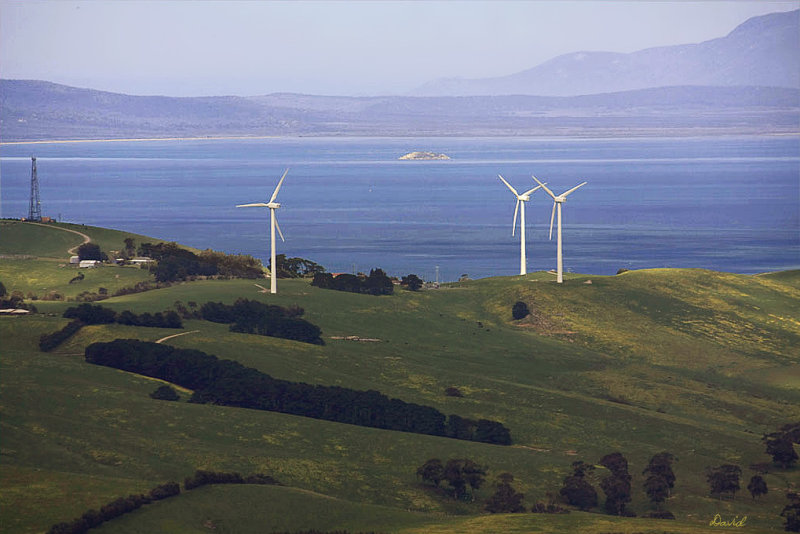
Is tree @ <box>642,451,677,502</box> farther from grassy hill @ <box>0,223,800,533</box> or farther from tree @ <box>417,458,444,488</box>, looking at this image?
tree @ <box>417,458,444,488</box>

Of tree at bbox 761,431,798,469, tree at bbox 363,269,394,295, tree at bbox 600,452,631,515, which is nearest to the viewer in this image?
tree at bbox 600,452,631,515

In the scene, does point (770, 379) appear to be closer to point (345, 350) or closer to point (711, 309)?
point (711, 309)

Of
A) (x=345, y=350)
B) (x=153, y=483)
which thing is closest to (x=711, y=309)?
(x=345, y=350)

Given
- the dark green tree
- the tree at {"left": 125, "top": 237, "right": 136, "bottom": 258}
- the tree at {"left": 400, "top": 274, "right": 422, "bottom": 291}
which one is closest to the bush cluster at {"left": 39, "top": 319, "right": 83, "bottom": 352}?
the dark green tree

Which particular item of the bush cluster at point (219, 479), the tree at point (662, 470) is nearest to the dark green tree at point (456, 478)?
the bush cluster at point (219, 479)

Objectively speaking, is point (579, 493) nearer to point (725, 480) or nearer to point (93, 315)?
point (725, 480)

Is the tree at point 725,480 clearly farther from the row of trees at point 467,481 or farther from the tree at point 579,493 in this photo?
the row of trees at point 467,481
